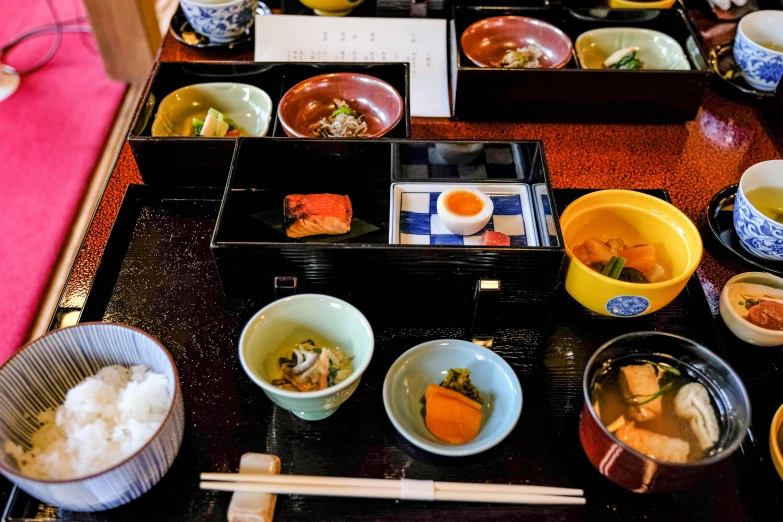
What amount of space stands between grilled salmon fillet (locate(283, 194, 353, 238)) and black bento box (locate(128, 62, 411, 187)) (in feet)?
0.61

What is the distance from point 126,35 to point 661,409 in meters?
2.63

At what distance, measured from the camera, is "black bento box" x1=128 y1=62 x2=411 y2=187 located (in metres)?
1.55

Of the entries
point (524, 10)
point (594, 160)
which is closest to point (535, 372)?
point (594, 160)

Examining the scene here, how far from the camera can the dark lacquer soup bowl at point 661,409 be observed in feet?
3.30

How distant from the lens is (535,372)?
130cm

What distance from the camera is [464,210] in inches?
57.2

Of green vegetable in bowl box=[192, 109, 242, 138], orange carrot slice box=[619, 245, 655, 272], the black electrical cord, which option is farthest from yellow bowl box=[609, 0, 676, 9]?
the black electrical cord

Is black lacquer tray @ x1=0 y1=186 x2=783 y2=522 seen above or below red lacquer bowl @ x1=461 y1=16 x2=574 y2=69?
below

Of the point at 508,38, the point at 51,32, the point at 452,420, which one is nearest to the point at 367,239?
the point at 452,420

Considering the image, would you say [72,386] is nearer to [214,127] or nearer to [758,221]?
[214,127]

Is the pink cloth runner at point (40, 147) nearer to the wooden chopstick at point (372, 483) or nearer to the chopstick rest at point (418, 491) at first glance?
the wooden chopstick at point (372, 483)

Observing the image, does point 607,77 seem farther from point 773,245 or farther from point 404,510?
point 404,510

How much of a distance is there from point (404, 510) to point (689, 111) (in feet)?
4.84

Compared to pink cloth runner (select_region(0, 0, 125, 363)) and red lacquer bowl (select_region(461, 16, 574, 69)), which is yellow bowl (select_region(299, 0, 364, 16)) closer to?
red lacquer bowl (select_region(461, 16, 574, 69))
